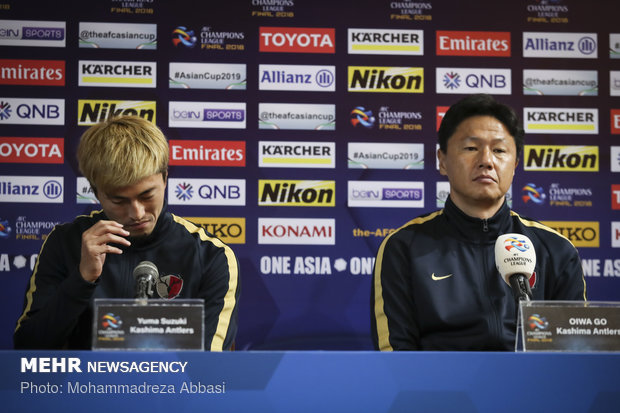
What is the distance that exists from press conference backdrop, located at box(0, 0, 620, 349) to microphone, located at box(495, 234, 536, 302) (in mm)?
1973

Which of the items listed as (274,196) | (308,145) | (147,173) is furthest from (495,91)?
(147,173)

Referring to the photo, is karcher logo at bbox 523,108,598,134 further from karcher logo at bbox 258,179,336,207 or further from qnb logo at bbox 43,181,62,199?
qnb logo at bbox 43,181,62,199

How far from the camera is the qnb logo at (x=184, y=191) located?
3342 mm

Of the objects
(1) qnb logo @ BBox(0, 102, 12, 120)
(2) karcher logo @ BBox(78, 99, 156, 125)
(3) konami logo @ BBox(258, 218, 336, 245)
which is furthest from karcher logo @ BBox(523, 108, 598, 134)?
(1) qnb logo @ BBox(0, 102, 12, 120)

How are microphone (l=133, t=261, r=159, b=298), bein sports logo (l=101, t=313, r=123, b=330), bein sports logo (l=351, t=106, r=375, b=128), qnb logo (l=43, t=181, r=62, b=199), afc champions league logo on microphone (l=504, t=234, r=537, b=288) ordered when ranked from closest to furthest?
bein sports logo (l=101, t=313, r=123, b=330)
microphone (l=133, t=261, r=159, b=298)
afc champions league logo on microphone (l=504, t=234, r=537, b=288)
qnb logo (l=43, t=181, r=62, b=199)
bein sports logo (l=351, t=106, r=375, b=128)

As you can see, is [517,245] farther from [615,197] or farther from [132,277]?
[615,197]

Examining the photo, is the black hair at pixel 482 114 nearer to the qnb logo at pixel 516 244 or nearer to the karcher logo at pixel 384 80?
the qnb logo at pixel 516 244

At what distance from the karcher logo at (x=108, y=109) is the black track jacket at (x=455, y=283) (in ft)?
6.46

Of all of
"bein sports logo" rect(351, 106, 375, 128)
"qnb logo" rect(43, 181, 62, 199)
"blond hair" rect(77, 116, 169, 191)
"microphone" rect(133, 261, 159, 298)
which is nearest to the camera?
"microphone" rect(133, 261, 159, 298)

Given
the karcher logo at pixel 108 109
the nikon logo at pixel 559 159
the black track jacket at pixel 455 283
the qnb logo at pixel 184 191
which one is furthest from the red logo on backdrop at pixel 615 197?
the karcher logo at pixel 108 109

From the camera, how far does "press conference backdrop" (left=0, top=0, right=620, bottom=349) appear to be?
333 cm

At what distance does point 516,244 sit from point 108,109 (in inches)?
100.0

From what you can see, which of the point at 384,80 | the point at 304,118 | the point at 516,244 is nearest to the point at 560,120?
the point at 384,80

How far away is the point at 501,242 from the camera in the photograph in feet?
4.70
